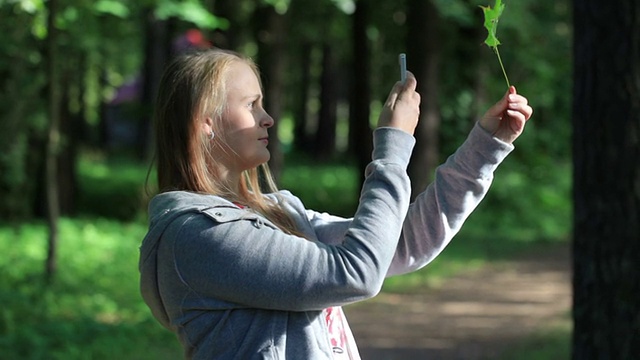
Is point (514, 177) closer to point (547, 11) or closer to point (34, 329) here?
point (547, 11)

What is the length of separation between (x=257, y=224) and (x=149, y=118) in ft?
59.6

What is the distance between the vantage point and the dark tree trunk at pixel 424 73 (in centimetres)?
1720

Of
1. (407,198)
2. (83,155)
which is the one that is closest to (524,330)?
(407,198)

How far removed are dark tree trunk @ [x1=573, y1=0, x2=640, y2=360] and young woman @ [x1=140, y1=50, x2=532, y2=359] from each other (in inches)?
112

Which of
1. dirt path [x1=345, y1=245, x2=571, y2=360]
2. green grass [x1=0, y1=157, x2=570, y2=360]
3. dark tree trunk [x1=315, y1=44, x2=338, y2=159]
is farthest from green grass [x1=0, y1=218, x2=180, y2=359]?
dark tree trunk [x1=315, y1=44, x2=338, y2=159]

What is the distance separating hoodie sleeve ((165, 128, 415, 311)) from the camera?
225cm

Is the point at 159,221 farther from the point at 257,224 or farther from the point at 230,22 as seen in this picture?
the point at 230,22

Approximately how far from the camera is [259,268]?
227cm

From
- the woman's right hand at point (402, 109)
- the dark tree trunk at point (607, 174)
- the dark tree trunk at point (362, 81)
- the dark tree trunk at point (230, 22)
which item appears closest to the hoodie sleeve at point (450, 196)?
the woman's right hand at point (402, 109)

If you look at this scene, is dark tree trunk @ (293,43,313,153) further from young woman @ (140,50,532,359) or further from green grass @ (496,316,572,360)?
young woman @ (140,50,532,359)

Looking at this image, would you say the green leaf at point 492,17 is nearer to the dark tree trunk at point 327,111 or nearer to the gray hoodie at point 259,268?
the gray hoodie at point 259,268

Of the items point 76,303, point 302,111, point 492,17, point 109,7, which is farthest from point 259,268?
point 302,111

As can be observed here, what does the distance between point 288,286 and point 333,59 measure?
31601mm

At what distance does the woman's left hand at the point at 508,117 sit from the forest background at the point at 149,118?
637 centimetres
